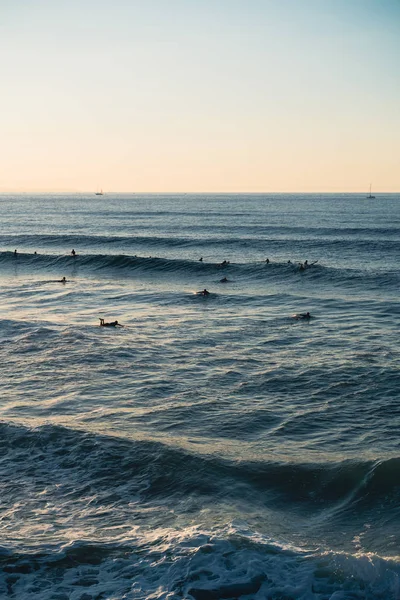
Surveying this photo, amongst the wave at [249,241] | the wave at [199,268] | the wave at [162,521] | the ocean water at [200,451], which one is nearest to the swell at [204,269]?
the wave at [199,268]

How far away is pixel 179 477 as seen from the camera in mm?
10539

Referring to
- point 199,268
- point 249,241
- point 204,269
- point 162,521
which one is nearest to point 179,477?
point 162,521

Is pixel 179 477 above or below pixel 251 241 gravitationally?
below

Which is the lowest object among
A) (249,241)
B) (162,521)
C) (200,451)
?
(162,521)

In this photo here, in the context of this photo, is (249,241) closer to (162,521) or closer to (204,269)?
(204,269)

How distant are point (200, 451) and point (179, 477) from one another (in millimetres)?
998

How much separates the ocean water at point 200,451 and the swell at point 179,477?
0.04 m

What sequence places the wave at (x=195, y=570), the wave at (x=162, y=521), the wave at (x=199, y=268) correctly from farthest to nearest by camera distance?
the wave at (x=199, y=268), the wave at (x=162, y=521), the wave at (x=195, y=570)

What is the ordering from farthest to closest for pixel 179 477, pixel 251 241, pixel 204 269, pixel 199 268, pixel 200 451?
pixel 251 241, pixel 199 268, pixel 204 269, pixel 200 451, pixel 179 477

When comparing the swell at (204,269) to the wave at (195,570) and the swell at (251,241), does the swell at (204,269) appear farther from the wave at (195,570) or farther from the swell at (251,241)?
the wave at (195,570)

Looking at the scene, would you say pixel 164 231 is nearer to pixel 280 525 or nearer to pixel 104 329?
pixel 104 329

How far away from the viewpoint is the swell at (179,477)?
981cm

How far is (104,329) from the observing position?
72.8ft

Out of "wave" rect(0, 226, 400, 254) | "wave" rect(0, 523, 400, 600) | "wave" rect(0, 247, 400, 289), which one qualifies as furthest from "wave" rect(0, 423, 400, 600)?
"wave" rect(0, 226, 400, 254)
